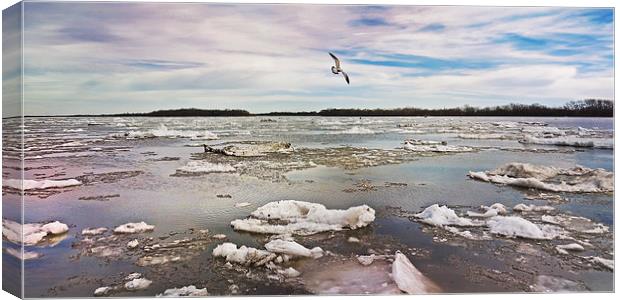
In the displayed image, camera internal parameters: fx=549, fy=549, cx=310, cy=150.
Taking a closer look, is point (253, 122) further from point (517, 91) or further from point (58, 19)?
point (517, 91)

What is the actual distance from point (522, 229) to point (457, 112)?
112 cm

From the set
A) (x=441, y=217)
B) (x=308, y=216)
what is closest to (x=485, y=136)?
(x=441, y=217)

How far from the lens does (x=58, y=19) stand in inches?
169

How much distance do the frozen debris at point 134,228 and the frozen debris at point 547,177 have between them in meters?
2.76

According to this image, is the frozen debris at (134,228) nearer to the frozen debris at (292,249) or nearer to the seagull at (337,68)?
the frozen debris at (292,249)

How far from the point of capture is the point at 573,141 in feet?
16.0

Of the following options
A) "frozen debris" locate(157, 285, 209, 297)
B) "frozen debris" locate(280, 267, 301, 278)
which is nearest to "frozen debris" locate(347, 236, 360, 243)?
"frozen debris" locate(280, 267, 301, 278)

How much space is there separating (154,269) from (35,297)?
0.92m

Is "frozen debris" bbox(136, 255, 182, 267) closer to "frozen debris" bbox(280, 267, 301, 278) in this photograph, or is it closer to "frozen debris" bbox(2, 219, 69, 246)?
"frozen debris" bbox(2, 219, 69, 246)

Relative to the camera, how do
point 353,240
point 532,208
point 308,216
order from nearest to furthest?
point 353,240 < point 308,216 < point 532,208

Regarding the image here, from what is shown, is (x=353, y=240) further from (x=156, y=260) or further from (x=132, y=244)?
(x=132, y=244)

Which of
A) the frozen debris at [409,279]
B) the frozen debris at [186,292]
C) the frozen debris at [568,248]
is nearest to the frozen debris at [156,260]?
the frozen debris at [186,292]

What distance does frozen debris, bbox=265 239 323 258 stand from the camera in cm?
431

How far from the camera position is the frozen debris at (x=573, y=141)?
473cm
